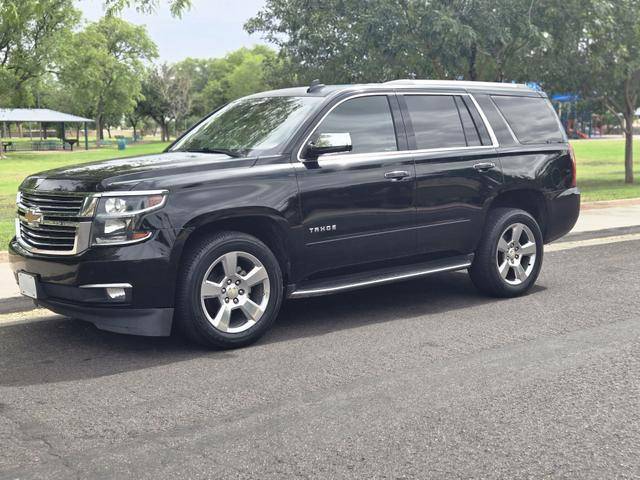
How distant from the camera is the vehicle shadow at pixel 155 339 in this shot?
18.0ft

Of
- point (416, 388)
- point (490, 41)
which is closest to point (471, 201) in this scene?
point (416, 388)

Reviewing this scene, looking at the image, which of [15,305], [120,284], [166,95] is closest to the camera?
[120,284]

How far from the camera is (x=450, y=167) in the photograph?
7082mm

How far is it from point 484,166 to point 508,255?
90 cm

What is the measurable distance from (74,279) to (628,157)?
19.3 metres

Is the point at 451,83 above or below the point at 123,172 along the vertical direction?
above

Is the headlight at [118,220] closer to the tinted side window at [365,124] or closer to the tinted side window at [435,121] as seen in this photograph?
the tinted side window at [365,124]

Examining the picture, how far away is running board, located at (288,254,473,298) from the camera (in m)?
6.31

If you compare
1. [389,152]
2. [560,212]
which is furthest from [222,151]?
[560,212]

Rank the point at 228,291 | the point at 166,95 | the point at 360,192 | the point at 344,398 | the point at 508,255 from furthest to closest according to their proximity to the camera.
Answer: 1. the point at 166,95
2. the point at 508,255
3. the point at 360,192
4. the point at 228,291
5. the point at 344,398

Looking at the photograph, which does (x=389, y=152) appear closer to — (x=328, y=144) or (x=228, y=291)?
(x=328, y=144)

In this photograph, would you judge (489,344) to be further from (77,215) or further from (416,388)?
(77,215)

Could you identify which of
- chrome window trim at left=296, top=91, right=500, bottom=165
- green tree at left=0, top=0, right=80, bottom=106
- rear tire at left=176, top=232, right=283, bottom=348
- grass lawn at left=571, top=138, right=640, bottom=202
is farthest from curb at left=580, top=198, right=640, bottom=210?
green tree at left=0, top=0, right=80, bottom=106

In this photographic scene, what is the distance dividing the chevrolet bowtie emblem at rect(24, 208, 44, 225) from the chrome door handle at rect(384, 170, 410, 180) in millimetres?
2677
